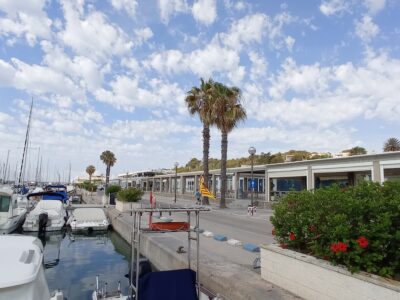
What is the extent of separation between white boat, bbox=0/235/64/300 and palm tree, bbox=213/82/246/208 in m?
28.6

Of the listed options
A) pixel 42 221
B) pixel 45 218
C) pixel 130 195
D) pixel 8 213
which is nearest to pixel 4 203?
pixel 8 213

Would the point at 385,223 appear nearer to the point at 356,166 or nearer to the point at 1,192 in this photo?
the point at 1,192

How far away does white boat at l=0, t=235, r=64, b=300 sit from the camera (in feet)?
13.7

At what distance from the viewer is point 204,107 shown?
1394 inches

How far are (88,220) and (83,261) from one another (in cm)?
837

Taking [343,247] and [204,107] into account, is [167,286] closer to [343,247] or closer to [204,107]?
[343,247]

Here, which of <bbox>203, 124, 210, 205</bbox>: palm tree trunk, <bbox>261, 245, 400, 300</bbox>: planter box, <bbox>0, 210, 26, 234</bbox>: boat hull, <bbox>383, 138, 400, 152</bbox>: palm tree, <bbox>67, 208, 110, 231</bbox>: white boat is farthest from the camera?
<bbox>383, 138, 400, 152</bbox>: palm tree

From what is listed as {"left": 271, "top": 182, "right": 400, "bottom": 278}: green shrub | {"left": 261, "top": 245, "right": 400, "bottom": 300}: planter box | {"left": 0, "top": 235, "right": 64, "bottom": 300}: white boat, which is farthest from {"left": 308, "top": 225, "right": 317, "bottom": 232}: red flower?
{"left": 0, "top": 235, "right": 64, "bottom": 300}: white boat

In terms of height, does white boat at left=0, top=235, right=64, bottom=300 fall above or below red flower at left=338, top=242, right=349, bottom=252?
below

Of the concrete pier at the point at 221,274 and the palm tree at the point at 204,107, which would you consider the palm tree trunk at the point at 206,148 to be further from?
the concrete pier at the point at 221,274

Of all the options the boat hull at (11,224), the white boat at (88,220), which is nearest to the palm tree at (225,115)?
the white boat at (88,220)

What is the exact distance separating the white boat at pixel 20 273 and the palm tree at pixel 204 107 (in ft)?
96.7

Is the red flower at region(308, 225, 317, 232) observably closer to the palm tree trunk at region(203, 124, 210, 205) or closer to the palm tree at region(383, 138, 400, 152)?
the palm tree trunk at region(203, 124, 210, 205)

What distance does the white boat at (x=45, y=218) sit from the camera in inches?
889
